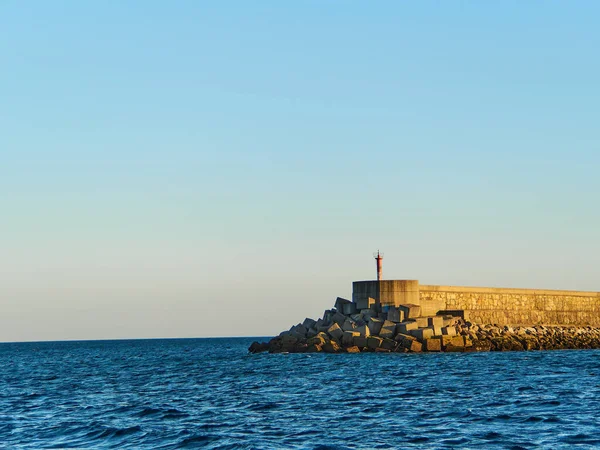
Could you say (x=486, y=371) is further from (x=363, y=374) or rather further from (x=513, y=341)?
(x=513, y=341)

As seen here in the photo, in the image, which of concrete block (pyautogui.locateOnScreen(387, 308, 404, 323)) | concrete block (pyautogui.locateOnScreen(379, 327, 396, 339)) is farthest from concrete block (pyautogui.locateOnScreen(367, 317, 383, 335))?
concrete block (pyautogui.locateOnScreen(387, 308, 404, 323))

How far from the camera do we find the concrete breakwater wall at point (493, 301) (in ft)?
128

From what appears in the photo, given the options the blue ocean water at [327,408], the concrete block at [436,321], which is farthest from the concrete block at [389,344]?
the blue ocean water at [327,408]

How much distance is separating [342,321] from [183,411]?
21297mm

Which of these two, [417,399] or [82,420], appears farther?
[417,399]

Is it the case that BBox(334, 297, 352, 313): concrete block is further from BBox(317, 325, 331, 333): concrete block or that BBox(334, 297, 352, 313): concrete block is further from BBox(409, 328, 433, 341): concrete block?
BBox(409, 328, 433, 341): concrete block

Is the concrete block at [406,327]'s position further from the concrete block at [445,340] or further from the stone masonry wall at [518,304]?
the stone masonry wall at [518,304]

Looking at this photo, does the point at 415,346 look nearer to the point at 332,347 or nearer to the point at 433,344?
the point at 433,344

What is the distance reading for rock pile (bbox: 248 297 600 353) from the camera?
36906 mm

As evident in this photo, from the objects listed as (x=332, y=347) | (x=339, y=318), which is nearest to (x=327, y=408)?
(x=332, y=347)

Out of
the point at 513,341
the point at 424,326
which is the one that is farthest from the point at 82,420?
the point at 513,341

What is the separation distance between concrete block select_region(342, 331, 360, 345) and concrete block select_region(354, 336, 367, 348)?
17 cm

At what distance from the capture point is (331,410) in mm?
18422

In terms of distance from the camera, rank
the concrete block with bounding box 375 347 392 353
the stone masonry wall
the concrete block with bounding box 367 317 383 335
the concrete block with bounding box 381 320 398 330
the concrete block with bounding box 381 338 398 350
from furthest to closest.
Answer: the stone masonry wall
the concrete block with bounding box 367 317 383 335
the concrete block with bounding box 381 320 398 330
the concrete block with bounding box 375 347 392 353
the concrete block with bounding box 381 338 398 350
